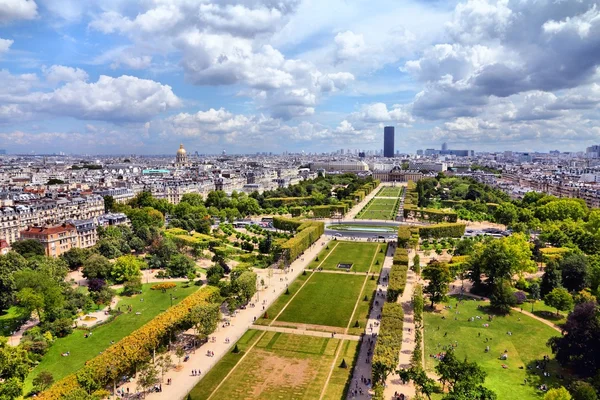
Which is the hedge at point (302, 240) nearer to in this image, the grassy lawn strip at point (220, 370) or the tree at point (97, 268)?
the grassy lawn strip at point (220, 370)

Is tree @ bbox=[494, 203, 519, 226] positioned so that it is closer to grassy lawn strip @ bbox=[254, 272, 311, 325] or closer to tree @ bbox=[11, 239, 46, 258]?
grassy lawn strip @ bbox=[254, 272, 311, 325]

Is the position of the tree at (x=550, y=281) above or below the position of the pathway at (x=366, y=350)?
above

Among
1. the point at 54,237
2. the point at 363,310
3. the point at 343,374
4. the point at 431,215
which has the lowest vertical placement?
the point at 343,374

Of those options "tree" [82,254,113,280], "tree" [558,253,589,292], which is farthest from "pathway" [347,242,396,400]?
"tree" [82,254,113,280]

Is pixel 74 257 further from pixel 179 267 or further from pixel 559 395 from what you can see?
pixel 559 395

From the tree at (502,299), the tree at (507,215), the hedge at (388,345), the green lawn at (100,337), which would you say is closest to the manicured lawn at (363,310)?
the hedge at (388,345)

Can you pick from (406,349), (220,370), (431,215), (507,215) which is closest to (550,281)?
(406,349)

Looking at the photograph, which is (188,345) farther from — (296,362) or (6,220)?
(6,220)
